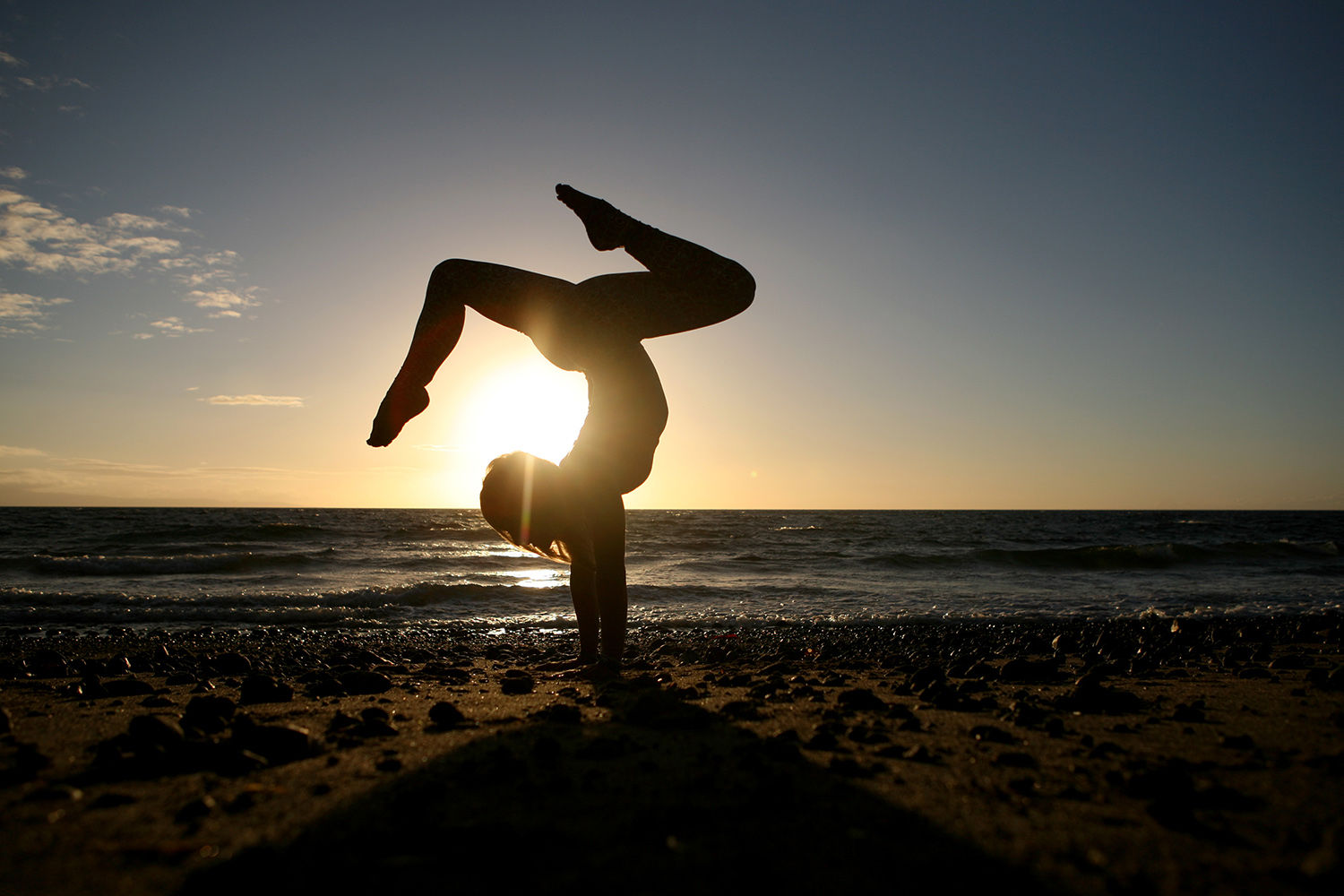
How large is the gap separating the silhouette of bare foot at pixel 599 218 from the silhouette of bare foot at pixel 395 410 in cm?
94

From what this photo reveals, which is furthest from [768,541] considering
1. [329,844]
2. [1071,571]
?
[329,844]

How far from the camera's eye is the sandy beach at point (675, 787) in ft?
3.44

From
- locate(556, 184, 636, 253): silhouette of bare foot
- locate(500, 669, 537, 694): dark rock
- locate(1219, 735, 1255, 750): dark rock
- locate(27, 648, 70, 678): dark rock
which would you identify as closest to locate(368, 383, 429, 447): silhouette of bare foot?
locate(556, 184, 636, 253): silhouette of bare foot

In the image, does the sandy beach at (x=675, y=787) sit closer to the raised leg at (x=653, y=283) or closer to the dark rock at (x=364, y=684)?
the dark rock at (x=364, y=684)

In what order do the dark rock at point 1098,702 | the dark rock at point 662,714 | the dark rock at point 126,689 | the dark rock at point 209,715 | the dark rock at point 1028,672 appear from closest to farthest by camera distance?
the dark rock at point 209,715, the dark rock at point 662,714, the dark rock at point 1098,702, the dark rock at point 126,689, the dark rock at point 1028,672

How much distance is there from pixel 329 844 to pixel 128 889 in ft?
0.86

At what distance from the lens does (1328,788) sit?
1404 mm

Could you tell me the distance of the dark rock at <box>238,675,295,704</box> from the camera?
276cm

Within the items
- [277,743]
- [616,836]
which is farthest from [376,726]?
[616,836]

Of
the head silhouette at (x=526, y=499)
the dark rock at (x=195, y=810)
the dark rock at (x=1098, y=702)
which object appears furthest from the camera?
the head silhouette at (x=526, y=499)

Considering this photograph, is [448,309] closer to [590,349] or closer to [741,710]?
[590,349]

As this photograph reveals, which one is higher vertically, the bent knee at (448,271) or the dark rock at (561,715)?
the bent knee at (448,271)

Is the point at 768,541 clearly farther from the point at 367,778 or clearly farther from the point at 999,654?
the point at 367,778

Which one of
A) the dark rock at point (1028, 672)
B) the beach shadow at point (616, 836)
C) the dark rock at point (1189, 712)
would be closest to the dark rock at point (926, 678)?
the dark rock at point (1028, 672)
